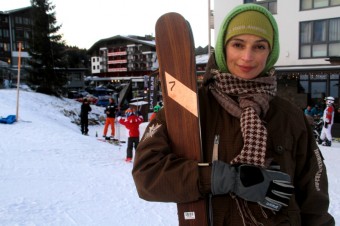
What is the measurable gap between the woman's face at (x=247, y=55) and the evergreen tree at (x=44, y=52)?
94.8 feet

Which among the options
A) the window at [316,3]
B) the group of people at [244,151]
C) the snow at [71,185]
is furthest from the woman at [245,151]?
the window at [316,3]

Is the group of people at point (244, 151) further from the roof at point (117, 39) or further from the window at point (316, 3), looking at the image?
the roof at point (117, 39)

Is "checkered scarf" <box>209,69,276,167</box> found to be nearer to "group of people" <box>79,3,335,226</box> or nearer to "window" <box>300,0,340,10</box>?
"group of people" <box>79,3,335,226</box>

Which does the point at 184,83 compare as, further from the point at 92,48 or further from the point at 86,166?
the point at 92,48

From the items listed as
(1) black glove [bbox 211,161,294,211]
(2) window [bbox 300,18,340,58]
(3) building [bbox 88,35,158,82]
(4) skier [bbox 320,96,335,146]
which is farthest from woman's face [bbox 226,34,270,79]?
(3) building [bbox 88,35,158,82]

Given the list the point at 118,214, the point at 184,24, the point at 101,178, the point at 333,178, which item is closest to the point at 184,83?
the point at 184,24

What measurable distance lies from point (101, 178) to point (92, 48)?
7407cm

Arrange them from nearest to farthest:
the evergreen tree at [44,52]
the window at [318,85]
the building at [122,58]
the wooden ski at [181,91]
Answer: the wooden ski at [181,91] → the window at [318,85] → the evergreen tree at [44,52] → the building at [122,58]

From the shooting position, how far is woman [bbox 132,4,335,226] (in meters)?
1.25

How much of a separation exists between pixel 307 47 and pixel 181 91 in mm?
17605

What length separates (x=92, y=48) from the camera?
76312 mm

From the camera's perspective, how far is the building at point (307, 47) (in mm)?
16391

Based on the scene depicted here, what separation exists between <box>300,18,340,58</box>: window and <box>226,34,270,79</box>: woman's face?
1724 cm

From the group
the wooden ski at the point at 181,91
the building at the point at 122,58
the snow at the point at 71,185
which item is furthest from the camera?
the building at the point at 122,58
